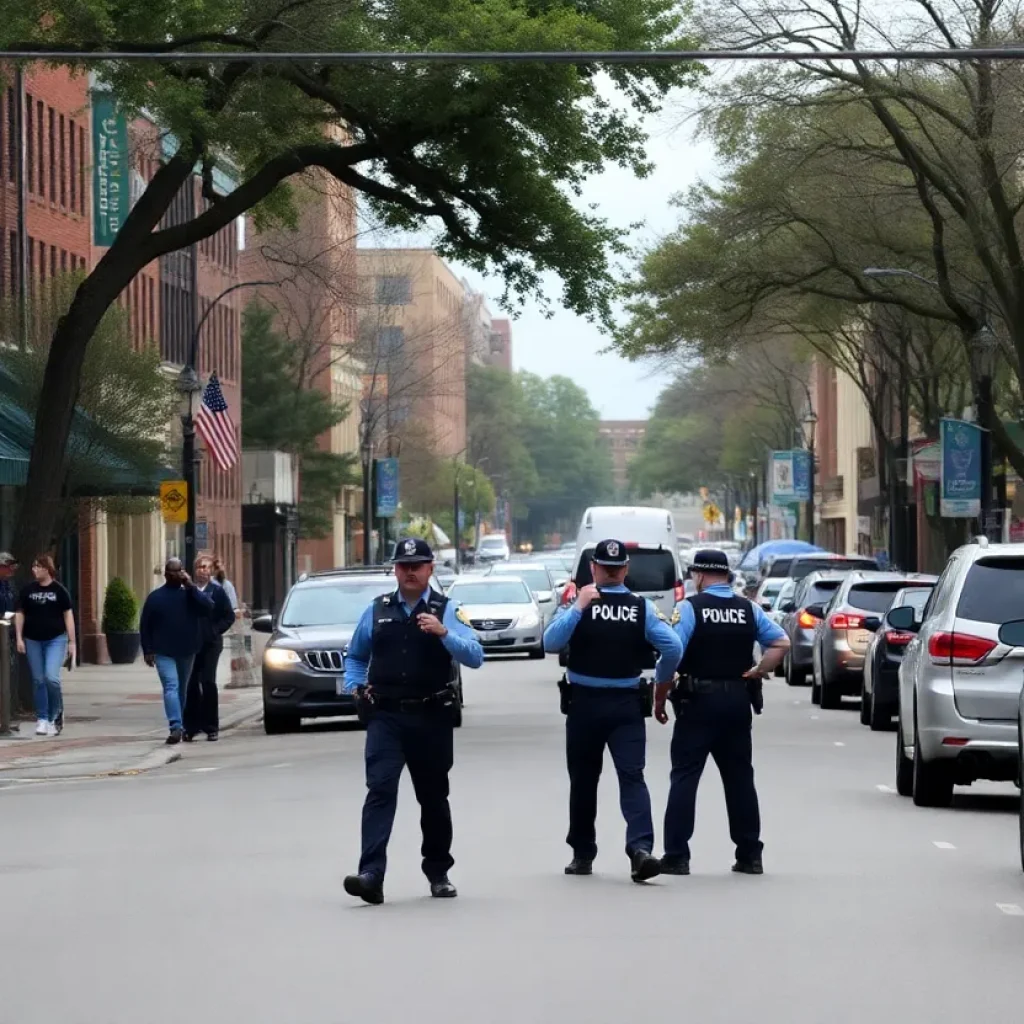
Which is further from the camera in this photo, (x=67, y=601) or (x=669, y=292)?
(x=669, y=292)

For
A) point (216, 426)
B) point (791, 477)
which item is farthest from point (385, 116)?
point (791, 477)

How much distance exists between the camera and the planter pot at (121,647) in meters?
49.2

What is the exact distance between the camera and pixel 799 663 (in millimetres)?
38844

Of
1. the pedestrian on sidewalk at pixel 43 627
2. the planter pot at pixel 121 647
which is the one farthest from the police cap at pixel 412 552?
the planter pot at pixel 121 647

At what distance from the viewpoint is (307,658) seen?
27625mm

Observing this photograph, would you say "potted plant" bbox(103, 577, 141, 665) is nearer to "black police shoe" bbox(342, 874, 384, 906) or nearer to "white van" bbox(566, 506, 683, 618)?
"white van" bbox(566, 506, 683, 618)

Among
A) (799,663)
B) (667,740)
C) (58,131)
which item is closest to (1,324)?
(58,131)

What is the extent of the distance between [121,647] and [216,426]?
19.7 feet

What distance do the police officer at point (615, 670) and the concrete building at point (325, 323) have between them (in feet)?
97.9

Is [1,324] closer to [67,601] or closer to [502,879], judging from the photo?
[67,601]

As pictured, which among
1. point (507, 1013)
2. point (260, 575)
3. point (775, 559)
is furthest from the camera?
point (260, 575)

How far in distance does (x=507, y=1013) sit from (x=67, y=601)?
18362mm

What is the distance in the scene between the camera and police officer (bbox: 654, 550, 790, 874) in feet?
44.4

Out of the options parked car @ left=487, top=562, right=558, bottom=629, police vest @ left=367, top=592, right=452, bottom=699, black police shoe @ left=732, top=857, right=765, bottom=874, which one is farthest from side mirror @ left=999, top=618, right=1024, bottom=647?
parked car @ left=487, top=562, right=558, bottom=629
